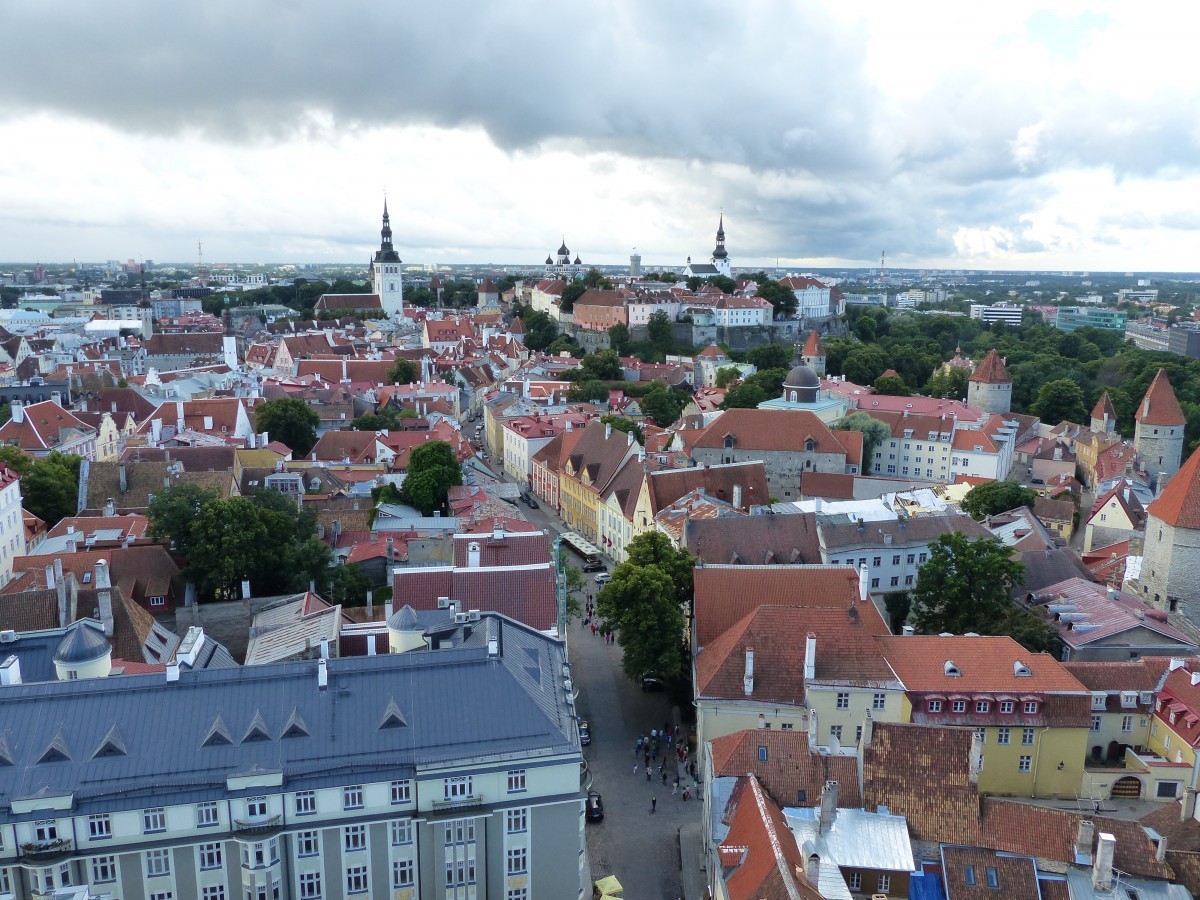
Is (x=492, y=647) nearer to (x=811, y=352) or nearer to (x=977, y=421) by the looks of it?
(x=977, y=421)

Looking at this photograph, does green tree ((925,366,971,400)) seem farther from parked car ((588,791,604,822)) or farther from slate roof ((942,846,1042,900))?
slate roof ((942,846,1042,900))

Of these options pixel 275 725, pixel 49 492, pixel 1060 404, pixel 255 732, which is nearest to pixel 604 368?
pixel 1060 404

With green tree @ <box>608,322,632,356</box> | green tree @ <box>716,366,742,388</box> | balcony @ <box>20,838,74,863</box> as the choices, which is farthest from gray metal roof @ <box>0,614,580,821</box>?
green tree @ <box>608,322,632,356</box>

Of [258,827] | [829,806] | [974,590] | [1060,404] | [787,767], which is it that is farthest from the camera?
[1060,404]

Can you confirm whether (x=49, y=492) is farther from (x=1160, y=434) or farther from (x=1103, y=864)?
(x=1160, y=434)

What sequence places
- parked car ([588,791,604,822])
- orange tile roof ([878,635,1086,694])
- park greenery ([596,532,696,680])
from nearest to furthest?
parked car ([588,791,604,822])
orange tile roof ([878,635,1086,694])
park greenery ([596,532,696,680])

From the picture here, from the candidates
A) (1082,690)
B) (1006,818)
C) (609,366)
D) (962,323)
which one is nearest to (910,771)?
(1006,818)

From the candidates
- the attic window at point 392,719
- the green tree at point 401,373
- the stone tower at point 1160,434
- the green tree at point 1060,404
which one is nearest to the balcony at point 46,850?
the attic window at point 392,719
